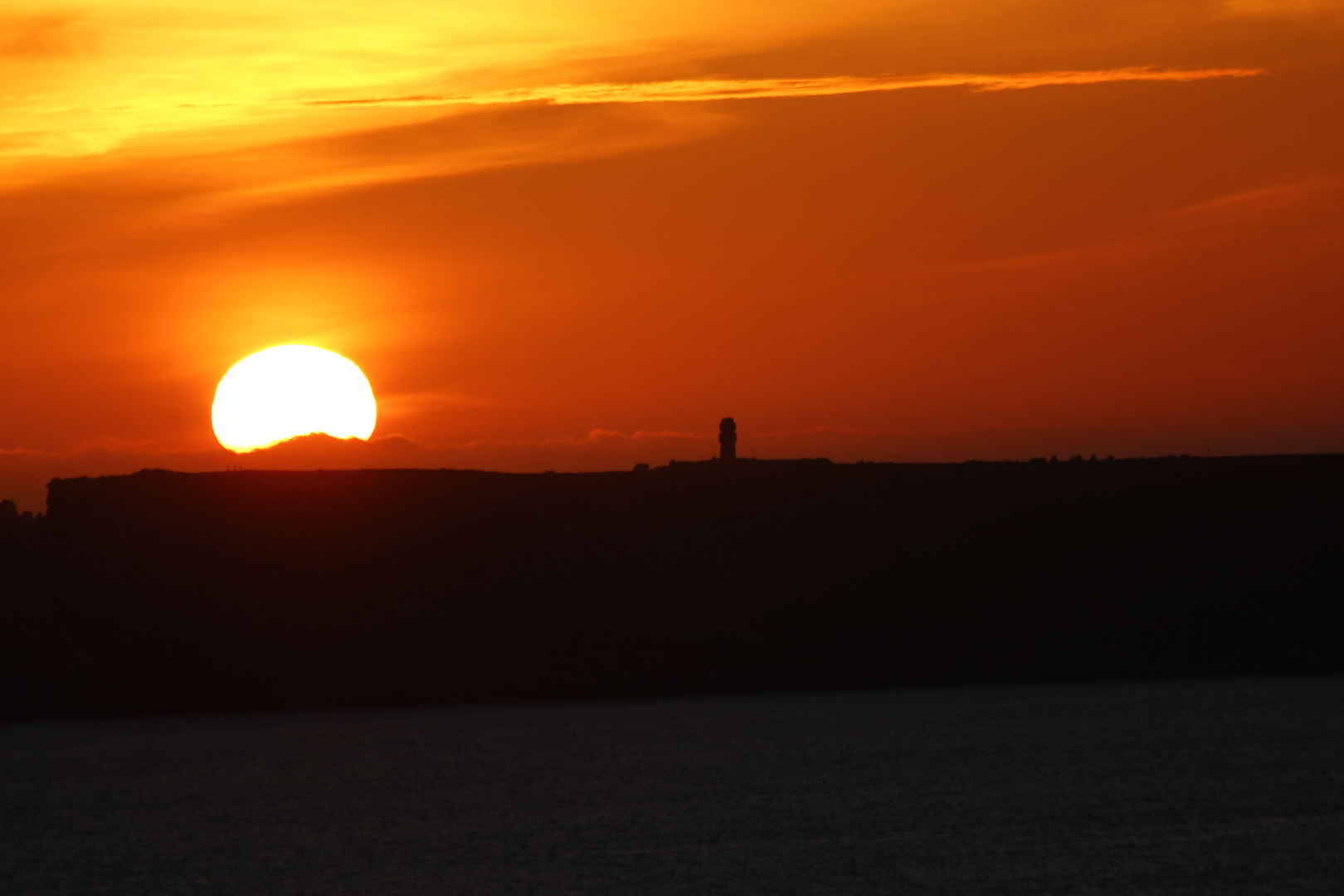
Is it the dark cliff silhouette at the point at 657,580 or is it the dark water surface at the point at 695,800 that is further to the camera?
the dark cliff silhouette at the point at 657,580

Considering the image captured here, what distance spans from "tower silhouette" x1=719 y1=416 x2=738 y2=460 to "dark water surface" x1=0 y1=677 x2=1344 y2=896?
69.9ft

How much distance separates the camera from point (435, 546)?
79188mm

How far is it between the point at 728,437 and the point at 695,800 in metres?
43.0

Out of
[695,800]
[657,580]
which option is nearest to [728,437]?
[657,580]

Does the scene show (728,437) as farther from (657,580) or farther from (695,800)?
(695,800)

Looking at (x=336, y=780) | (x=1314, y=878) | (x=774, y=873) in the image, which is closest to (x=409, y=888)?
(x=774, y=873)

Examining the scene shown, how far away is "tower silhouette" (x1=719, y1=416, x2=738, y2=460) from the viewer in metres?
88.8

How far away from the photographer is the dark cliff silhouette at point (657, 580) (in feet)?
239

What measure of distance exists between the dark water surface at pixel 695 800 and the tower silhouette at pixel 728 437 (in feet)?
69.9

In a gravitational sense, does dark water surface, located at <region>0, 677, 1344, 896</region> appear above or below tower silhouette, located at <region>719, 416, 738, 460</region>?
below

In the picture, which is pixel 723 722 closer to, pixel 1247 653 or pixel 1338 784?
pixel 1338 784

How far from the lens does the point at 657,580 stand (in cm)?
8031

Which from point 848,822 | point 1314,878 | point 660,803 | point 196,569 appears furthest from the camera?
point 196,569

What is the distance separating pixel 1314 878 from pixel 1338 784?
14191 mm
